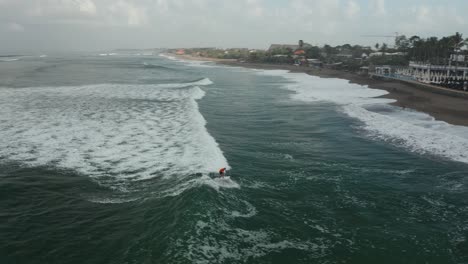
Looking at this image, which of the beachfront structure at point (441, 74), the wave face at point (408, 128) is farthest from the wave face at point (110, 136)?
the beachfront structure at point (441, 74)

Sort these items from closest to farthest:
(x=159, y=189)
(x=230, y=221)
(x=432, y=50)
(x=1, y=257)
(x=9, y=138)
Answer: (x=1, y=257) → (x=230, y=221) → (x=159, y=189) → (x=9, y=138) → (x=432, y=50)

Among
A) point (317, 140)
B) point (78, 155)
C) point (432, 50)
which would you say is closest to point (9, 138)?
point (78, 155)

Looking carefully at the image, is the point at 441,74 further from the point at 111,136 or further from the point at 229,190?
the point at 229,190

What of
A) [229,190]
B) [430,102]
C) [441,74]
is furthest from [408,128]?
[441,74]

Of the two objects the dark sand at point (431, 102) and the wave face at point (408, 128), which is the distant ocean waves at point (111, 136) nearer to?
the wave face at point (408, 128)

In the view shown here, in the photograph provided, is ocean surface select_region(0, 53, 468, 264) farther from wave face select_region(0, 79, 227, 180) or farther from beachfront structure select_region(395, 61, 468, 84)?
beachfront structure select_region(395, 61, 468, 84)

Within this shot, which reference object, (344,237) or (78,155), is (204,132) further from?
(344,237)

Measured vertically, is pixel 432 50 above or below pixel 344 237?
above
